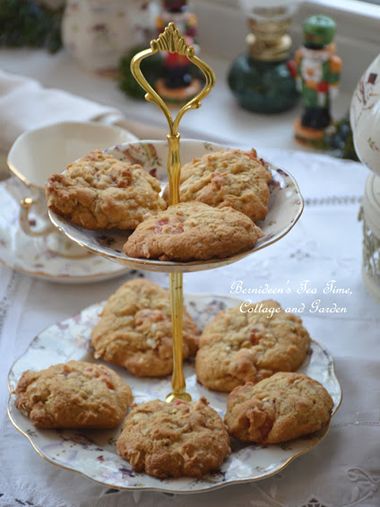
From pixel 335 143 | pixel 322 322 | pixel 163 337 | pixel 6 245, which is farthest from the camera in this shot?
pixel 335 143

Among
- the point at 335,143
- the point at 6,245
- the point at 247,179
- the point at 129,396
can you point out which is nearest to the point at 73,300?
the point at 6,245

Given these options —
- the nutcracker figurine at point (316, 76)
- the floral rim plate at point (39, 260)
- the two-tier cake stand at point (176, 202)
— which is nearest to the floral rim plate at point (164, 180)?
the two-tier cake stand at point (176, 202)

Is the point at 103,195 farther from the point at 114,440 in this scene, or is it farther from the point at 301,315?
the point at 301,315

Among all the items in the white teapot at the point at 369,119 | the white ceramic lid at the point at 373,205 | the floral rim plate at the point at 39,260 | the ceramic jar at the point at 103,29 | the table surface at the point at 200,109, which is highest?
the white teapot at the point at 369,119

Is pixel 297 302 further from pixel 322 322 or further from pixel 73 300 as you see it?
pixel 73 300

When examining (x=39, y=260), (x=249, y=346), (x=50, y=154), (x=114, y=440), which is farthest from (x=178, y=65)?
(x=114, y=440)

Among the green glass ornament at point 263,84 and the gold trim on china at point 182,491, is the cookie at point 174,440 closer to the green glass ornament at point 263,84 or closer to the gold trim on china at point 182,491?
the gold trim on china at point 182,491
